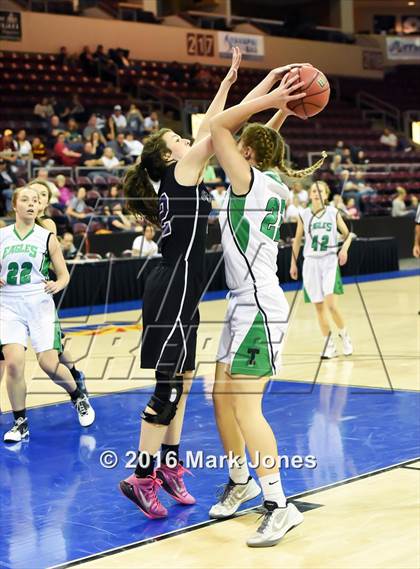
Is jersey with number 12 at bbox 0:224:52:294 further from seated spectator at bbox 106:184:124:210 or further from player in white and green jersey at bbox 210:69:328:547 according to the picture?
seated spectator at bbox 106:184:124:210

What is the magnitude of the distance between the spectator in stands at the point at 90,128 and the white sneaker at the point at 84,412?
12654mm

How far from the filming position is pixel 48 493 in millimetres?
5379

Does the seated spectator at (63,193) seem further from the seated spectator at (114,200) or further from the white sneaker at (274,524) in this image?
the white sneaker at (274,524)

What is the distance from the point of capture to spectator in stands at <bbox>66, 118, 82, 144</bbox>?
18.7m

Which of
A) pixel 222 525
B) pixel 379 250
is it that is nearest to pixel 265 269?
pixel 222 525

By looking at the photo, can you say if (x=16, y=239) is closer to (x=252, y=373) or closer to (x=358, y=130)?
(x=252, y=373)

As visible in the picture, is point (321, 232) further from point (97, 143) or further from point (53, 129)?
point (53, 129)

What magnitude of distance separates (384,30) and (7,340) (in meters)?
33.5

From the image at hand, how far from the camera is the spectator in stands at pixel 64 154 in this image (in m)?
18.1

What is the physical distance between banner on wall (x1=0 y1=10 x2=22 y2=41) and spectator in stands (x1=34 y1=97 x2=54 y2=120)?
364cm

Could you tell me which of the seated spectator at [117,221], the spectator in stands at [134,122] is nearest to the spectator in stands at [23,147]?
the seated spectator at [117,221]

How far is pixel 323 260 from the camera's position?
975 cm

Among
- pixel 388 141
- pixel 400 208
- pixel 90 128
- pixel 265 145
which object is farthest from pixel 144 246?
pixel 388 141

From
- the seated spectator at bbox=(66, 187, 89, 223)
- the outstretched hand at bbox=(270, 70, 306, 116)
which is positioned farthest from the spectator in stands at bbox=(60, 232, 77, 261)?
the outstretched hand at bbox=(270, 70, 306, 116)
